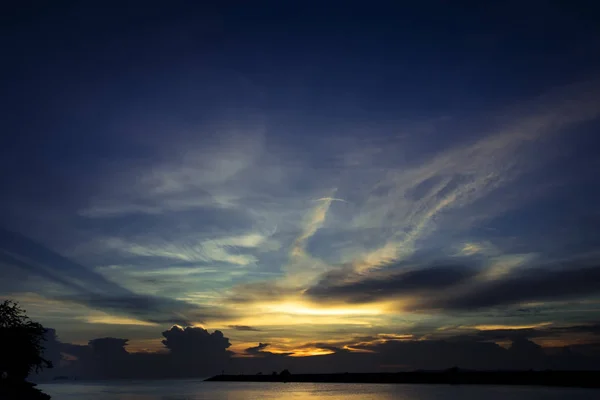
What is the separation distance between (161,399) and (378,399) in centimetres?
Result: 7132

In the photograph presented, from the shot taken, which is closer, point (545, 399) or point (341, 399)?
point (545, 399)

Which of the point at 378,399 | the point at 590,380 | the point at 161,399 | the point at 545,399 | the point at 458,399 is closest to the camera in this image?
the point at 545,399

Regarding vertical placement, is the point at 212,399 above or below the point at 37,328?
below

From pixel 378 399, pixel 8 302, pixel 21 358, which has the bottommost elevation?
pixel 378 399

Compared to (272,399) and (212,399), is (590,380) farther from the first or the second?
(212,399)

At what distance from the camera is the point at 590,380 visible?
19050cm

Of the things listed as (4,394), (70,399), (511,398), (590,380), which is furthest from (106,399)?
(590,380)

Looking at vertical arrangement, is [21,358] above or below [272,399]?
above

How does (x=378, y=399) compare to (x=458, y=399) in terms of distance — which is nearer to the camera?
(x=458, y=399)

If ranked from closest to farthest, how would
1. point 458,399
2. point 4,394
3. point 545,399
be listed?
1. point 4,394
2. point 545,399
3. point 458,399

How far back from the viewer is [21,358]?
263 feet

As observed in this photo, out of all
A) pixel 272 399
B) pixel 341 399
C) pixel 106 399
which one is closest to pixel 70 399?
pixel 106 399

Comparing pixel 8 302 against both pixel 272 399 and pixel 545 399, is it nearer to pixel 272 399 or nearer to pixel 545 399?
pixel 272 399

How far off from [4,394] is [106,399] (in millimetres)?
107700
